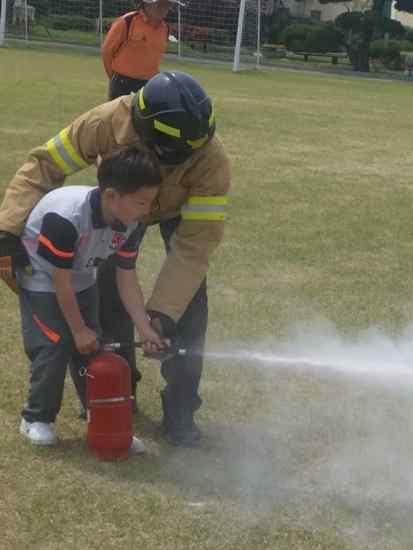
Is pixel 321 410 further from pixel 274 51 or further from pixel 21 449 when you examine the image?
pixel 274 51

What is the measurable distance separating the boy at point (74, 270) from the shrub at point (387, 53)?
112ft

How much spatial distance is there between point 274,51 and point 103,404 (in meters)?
36.1

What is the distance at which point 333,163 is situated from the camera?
1091 cm

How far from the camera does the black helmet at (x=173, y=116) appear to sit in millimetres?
3264

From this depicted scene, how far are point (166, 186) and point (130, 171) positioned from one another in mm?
306

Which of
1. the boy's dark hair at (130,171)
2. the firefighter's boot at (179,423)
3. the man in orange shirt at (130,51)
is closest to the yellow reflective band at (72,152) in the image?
the boy's dark hair at (130,171)

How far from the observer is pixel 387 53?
Result: 36219 mm

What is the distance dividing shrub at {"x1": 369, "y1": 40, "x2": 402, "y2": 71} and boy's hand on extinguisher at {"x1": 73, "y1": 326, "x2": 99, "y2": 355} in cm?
3447

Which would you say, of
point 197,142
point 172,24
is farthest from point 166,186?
point 172,24

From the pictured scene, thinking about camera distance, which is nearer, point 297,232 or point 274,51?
point 297,232

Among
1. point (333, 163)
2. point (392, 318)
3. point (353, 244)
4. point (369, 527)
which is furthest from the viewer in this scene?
point (333, 163)

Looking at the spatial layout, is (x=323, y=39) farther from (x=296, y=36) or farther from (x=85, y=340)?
(x=85, y=340)

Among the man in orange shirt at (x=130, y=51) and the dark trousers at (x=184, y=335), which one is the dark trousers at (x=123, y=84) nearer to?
the man in orange shirt at (x=130, y=51)

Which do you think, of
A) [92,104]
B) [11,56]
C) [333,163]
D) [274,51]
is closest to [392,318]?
[333,163]
